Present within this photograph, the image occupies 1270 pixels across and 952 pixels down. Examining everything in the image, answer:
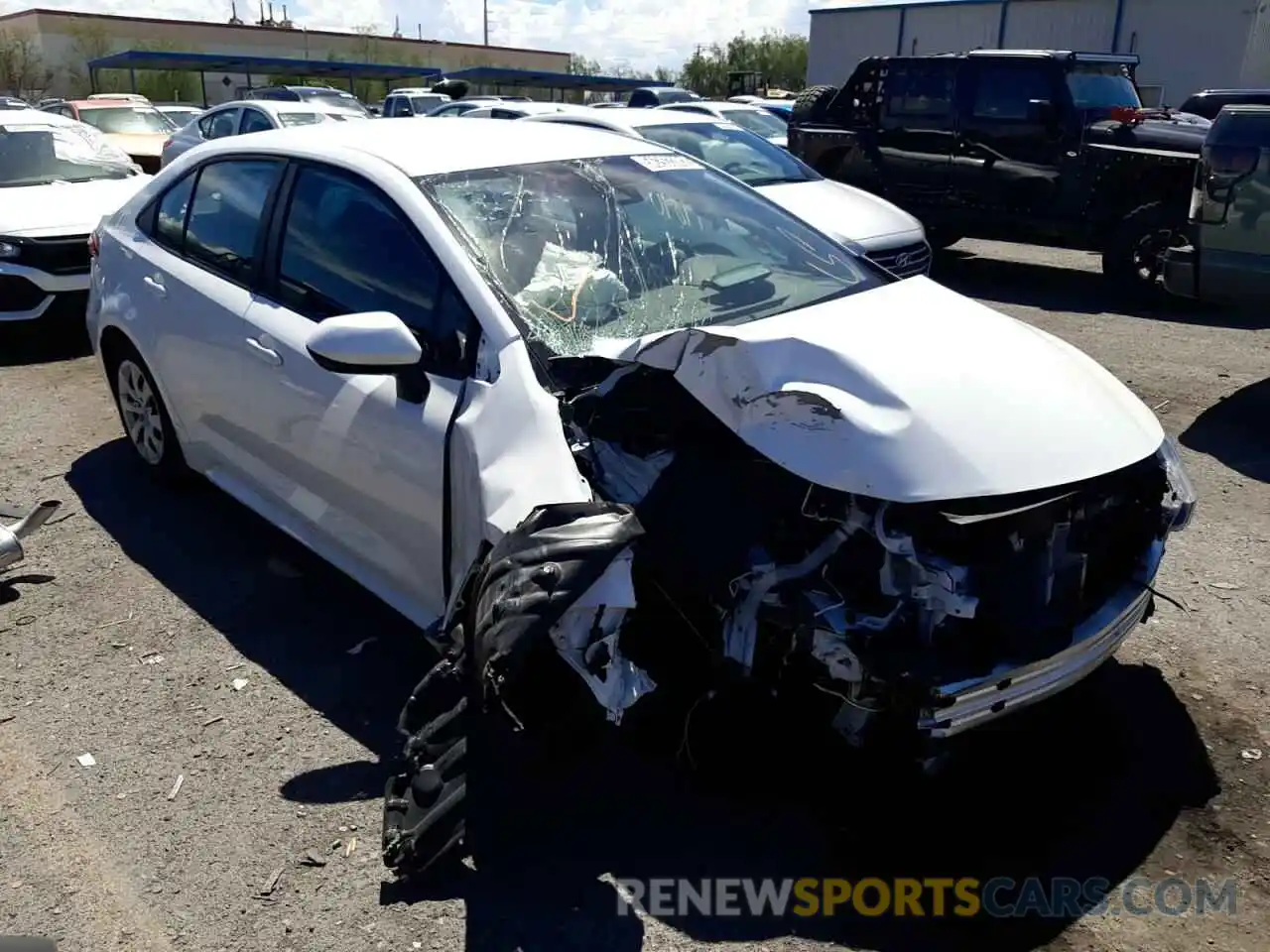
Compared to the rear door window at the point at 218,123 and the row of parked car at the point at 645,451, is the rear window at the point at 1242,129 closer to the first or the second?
the row of parked car at the point at 645,451

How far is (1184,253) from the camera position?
21.9 feet

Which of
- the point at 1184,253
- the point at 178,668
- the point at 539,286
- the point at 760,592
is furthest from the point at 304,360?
the point at 1184,253

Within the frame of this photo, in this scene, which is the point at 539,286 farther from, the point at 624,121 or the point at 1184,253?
the point at 624,121

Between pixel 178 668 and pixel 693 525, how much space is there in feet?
6.72

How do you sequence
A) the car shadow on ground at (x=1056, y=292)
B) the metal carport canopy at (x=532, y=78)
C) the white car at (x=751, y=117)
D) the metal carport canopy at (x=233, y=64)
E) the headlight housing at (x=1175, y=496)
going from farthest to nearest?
the metal carport canopy at (x=532, y=78) < the metal carport canopy at (x=233, y=64) < the white car at (x=751, y=117) < the car shadow on ground at (x=1056, y=292) < the headlight housing at (x=1175, y=496)

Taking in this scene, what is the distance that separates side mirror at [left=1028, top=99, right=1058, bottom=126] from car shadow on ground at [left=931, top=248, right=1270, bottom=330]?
1577mm

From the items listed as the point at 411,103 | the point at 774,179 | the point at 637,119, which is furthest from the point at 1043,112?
the point at 411,103

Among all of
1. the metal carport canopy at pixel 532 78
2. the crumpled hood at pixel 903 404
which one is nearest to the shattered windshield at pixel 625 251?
the crumpled hood at pixel 903 404

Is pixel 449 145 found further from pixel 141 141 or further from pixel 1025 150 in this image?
pixel 141 141

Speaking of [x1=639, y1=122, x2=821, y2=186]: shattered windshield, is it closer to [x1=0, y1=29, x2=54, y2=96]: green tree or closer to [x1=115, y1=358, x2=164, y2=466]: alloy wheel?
[x1=115, y1=358, x2=164, y2=466]: alloy wheel

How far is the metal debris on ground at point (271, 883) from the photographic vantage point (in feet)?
9.07

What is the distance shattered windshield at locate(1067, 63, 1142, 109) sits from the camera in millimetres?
9930

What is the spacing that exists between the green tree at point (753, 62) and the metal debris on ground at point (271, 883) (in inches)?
2690

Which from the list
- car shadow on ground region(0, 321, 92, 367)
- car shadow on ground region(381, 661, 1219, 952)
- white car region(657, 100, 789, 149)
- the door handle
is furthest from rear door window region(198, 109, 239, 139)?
car shadow on ground region(381, 661, 1219, 952)
